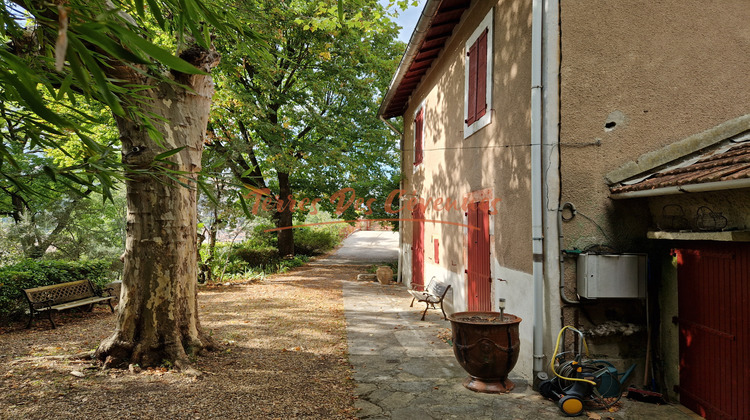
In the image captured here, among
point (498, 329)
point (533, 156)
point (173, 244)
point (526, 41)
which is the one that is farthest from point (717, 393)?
point (173, 244)

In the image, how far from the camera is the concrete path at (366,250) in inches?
841

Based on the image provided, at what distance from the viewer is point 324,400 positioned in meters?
4.73

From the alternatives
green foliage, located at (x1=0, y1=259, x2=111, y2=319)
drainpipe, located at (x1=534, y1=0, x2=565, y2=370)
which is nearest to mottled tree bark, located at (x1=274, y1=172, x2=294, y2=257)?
green foliage, located at (x1=0, y1=259, x2=111, y2=319)

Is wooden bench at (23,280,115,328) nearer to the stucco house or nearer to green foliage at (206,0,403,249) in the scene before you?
green foliage at (206,0,403,249)

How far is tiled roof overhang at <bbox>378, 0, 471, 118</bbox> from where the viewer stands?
7.76 meters

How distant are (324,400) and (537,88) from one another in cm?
410

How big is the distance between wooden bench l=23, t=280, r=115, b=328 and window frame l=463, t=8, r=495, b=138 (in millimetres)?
7847

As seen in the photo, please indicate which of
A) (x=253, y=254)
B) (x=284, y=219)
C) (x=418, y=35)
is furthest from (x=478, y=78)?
(x=284, y=219)

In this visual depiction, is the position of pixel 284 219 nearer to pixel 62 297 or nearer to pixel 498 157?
pixel 62 297

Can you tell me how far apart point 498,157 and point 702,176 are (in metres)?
2.68

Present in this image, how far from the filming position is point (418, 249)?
12281mm

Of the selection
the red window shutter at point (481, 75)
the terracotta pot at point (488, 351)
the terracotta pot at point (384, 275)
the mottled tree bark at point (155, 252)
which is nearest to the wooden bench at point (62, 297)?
the mottled tree bark at point (155, 252)

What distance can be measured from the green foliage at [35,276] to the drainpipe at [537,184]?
842 centimetres

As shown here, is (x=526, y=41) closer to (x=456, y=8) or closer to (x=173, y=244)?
(x=456, y=8)
